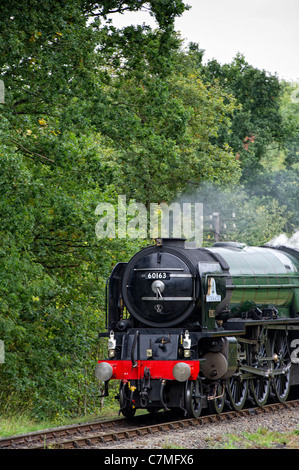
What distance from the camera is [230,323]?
13297 millimetres

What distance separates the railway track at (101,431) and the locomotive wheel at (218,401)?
158 mm

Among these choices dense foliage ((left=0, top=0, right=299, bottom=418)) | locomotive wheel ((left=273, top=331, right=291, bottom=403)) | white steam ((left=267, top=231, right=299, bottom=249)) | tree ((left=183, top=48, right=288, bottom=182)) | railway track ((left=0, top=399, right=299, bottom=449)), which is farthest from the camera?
tree ((left=183, top=48, right=288, bottom=182))

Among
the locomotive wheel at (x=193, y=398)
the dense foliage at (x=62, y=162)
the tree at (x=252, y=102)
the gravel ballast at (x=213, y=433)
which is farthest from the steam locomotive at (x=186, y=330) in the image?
the tree at (x=252, y=102)

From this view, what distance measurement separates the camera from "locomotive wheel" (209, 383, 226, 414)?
12688mm

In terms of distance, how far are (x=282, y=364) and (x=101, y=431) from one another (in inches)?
216

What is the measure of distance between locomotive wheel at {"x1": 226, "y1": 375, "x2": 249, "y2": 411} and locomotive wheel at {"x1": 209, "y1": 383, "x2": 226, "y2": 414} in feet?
1.07

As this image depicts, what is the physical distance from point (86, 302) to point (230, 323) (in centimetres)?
622

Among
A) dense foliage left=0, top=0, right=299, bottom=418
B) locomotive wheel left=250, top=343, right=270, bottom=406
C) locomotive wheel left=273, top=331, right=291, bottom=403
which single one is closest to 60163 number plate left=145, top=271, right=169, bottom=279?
dense foliage left=0, top=0, right=299, bottom=418

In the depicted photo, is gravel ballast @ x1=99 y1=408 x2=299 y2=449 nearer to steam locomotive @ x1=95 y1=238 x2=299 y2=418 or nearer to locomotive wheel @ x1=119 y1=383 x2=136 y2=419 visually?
steam locomotive @ x1=95 y1=238 x2=299 y2=418

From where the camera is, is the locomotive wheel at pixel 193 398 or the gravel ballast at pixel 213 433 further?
the locomotive wheel at pixel 193 398

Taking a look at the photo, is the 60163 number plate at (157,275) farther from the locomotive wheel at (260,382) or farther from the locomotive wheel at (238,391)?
the locomotive wheel at (260,382)

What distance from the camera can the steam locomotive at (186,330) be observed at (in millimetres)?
11875
